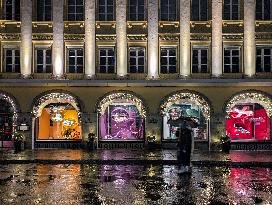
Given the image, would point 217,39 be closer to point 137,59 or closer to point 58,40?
point 137,59

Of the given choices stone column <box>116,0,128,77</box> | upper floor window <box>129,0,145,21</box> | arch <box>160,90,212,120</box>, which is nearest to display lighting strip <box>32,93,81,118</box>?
stone column <box>116,0,128,77</box>

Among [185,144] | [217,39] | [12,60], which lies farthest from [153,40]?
[185,144]

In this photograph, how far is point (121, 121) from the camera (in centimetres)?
3469

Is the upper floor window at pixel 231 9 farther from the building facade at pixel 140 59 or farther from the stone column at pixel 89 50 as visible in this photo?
the stone column at pixel 89 50

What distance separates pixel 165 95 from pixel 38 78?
826 centimetres

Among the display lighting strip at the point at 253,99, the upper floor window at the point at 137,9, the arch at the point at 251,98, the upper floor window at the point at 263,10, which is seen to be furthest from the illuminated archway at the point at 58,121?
the upper floor window at the point at 263,10

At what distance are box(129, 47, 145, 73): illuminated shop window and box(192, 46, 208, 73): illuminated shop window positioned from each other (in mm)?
3302

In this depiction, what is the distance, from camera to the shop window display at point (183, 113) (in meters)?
34.2

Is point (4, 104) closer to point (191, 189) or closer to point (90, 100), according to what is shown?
point (90, 100)

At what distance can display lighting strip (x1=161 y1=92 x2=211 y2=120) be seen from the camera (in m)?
33.6

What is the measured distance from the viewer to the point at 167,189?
16.2 meters

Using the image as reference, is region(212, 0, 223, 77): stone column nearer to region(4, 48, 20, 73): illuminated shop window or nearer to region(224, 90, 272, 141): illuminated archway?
region(224, 90, 272, 141): illuminated archway

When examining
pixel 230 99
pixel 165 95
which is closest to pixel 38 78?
pixel 165 95

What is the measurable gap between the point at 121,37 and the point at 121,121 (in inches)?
218
